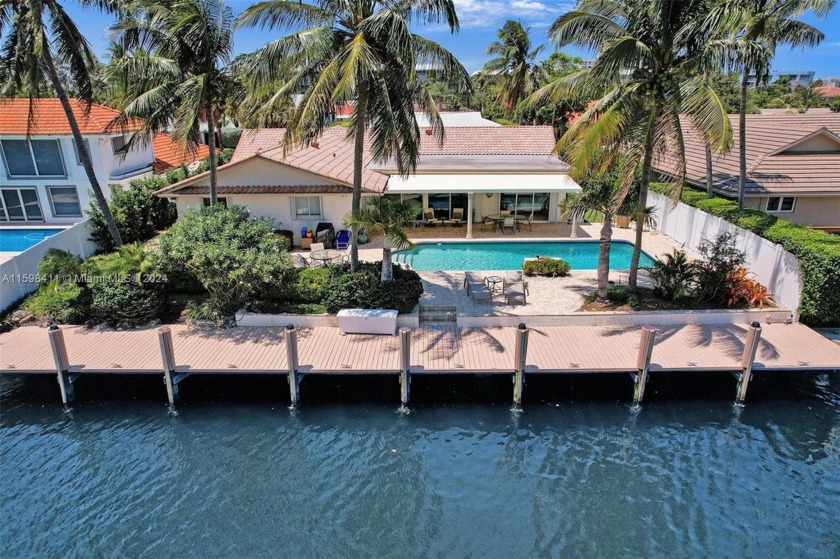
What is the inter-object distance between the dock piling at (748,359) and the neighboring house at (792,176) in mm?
11719

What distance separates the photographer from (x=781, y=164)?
26.2m

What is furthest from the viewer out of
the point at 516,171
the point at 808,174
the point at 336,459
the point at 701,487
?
the point at 516,171

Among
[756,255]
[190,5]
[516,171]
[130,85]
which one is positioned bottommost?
[756,255]

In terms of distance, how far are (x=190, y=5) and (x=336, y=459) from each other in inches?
Result: 667

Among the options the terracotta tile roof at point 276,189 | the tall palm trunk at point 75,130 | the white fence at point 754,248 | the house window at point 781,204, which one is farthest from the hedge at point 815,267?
the tall palm trunk at point 75,130

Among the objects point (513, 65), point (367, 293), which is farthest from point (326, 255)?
point (513, 65)

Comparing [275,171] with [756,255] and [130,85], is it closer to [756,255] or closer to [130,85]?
[130,85]

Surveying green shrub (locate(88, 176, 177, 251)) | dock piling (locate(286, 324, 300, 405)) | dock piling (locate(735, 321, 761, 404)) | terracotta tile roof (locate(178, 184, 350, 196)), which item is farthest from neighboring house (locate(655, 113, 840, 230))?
green shrub (locate(88, 176, 177, 251))

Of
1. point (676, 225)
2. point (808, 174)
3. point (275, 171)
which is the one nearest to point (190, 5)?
point (275, 171)

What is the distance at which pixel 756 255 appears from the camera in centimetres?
2162

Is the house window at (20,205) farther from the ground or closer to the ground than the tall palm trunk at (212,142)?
closer to the ground

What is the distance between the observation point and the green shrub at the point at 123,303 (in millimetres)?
18891

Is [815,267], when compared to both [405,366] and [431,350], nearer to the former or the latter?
[431,350]

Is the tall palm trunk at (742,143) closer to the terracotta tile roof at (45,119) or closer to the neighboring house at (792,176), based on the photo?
the neighboring house at (792,176)
